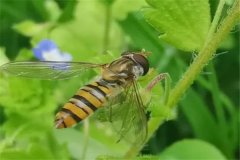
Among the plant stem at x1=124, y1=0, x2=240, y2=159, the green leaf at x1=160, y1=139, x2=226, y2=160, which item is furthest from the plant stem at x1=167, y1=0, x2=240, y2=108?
the green leaf at x1=160, y1=139, x2=226, y2=160

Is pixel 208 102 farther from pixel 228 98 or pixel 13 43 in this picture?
pixel 13 43

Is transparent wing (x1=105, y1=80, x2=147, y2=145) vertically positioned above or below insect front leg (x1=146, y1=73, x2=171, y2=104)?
below

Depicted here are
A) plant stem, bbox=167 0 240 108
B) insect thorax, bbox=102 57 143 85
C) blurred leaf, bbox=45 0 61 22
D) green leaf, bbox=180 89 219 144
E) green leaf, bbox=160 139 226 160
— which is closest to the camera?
plant stem, bbox=167 0 240 108

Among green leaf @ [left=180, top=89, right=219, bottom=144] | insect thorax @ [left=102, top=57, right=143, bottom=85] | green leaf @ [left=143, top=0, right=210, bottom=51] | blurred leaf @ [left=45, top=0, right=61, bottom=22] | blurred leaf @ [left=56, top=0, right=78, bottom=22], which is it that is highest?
A: blurred leaf @ [left=45, top=0, right=61, bottom=22]

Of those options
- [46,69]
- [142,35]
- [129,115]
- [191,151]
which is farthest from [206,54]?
[142,35]

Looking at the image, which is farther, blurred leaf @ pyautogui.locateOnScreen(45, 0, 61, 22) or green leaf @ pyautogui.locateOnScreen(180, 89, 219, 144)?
blurred leaf @ pyautogui.locateOnScreen(45, 0, 61, 22)

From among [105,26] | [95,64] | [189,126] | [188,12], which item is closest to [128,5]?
[105,26]

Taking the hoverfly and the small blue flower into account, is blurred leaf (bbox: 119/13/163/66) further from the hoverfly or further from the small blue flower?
the hoverfly

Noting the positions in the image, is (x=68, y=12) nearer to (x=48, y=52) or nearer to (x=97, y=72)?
(x=48, y=52)
